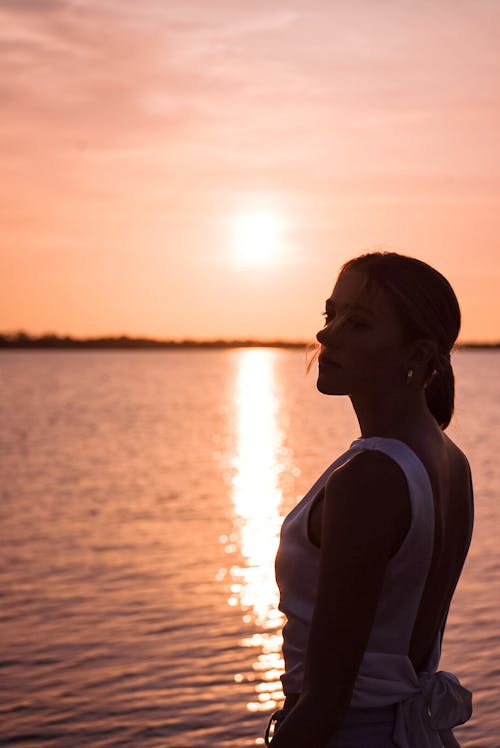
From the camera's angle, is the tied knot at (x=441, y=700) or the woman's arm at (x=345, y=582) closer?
the woman's arm at (x=345, y=582)

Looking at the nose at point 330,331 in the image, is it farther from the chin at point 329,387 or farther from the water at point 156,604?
the water at point 156,604

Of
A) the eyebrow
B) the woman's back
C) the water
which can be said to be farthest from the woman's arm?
the water

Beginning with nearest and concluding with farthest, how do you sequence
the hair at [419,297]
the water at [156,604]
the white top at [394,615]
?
the white top at [394,615] → the hair at [419,297] → the water at [156,604]

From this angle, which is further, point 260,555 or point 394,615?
point 260,555

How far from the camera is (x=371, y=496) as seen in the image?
2.09 m

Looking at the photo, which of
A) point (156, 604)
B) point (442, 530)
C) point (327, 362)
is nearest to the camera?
point (442, 530)

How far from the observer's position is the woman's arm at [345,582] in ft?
6.84

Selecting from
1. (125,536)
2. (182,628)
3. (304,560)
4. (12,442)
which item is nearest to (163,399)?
(12,442)

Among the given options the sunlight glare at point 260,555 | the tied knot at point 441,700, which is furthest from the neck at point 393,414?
the sunlight glare at point 260,555

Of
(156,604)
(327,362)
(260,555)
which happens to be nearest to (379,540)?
(327,362)

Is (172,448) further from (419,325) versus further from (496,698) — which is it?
(419,325)

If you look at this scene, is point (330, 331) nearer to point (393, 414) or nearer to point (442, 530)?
point (393, 414)

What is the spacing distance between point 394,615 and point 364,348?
0.61 m

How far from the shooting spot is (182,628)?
47.4 feet
